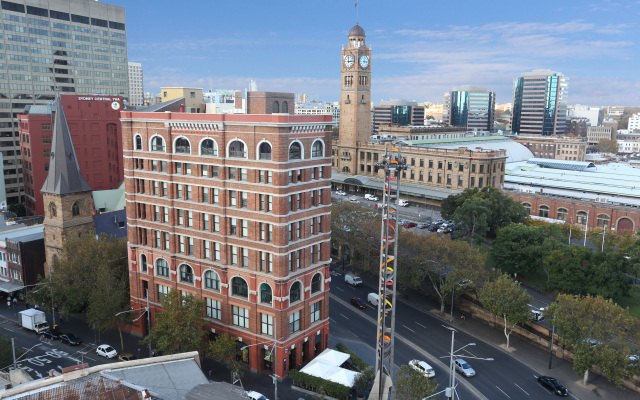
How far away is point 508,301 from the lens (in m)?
61.4

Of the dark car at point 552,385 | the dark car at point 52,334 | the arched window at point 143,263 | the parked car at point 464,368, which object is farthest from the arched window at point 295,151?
the dark car at point 52,334

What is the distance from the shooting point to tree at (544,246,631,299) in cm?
6794

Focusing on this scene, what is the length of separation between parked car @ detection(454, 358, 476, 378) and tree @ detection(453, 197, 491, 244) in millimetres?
38754

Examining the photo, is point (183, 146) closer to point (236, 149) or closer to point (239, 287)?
point (236, 149)

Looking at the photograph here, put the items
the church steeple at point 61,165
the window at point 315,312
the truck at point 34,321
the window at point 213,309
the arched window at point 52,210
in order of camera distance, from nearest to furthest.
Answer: the window at point 315,312
the window at point 213,309
the truck at point 34,321
the church steeple at point 61,165
the arched window at point 52,210

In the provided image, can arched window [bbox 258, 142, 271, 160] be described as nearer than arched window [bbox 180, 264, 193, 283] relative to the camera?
Yes

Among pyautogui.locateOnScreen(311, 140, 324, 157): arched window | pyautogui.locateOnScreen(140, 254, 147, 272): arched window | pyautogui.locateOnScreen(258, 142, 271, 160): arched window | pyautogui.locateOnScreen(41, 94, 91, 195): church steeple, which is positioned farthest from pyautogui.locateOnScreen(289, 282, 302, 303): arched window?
pyautogui.locateOnScreen(41, 94, 91, 195): church steeple

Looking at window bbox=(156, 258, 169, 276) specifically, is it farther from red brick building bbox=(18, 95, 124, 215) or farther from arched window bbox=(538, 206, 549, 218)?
arched window bbox=(538, 206, 549, 218)

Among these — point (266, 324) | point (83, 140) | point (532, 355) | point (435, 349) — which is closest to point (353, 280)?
point (435, 349)

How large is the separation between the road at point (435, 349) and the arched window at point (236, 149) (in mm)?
26938

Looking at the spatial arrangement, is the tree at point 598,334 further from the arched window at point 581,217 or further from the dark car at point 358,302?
the arched window at point 581,217

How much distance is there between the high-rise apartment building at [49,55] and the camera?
134 meters

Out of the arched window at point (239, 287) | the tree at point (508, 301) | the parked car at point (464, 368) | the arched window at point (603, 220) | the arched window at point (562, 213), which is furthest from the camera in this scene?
the arched window at point (562, 213)

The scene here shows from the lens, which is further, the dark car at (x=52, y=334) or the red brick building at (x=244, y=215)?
the dark car at (x=52, y=334)
